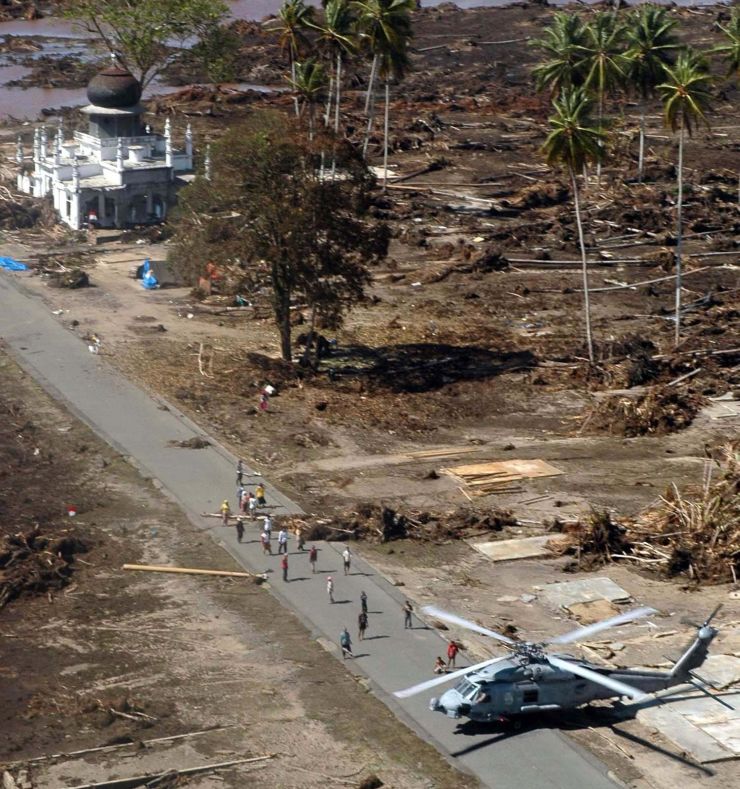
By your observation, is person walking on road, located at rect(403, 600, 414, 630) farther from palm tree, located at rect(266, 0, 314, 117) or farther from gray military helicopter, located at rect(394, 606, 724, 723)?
palm tree, located at rect(266, 0, 314, 117)

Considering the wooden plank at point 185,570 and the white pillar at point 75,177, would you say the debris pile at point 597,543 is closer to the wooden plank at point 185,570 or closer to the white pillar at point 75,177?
the wooden plank at point 185,570

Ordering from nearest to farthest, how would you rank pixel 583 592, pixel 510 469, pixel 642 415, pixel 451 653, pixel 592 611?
pixel 451 653 < pixel 592 611 < pixel 583 592 < pixel 510 469 < pixel 642 415

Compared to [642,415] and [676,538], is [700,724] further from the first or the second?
[642,415]

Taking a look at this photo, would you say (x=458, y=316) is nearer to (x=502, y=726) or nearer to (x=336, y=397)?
(x=336, y=397)

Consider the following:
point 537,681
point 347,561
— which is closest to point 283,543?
point 347,561

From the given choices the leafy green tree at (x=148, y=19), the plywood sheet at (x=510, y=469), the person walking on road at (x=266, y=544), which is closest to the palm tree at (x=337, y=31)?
the leafy green tree at (x=148, y=19)

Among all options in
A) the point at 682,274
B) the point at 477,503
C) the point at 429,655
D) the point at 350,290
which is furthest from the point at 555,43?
the point at 429,655
